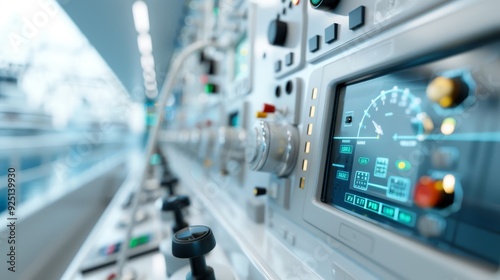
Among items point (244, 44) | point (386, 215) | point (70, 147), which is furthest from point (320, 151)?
point (70, 147)

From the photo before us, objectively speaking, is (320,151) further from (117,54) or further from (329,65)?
(117,54)

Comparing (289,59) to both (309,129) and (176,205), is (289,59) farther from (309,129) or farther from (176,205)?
(176,205)

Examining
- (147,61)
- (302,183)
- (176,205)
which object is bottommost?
(176,205)

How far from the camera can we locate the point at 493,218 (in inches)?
8.6

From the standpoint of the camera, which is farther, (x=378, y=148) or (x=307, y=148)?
(x=307, y=148)

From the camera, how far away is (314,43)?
1.50 feet

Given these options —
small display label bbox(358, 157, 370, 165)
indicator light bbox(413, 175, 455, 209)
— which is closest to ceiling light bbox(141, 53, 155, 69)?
small display label bbox(358, 157, 370, 165)

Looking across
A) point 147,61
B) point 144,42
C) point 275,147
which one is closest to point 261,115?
point 275,147

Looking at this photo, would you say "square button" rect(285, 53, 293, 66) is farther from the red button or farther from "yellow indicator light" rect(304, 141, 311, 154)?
the red button

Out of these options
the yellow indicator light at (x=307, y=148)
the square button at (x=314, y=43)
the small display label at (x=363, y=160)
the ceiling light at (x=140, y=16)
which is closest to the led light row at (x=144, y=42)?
the ceiling light at (x=140, y=16)

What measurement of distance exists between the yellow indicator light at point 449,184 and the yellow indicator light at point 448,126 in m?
0.05

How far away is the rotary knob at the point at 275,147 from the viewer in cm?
49

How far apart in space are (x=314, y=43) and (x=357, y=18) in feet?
0.37

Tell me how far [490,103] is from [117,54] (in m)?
1.45
